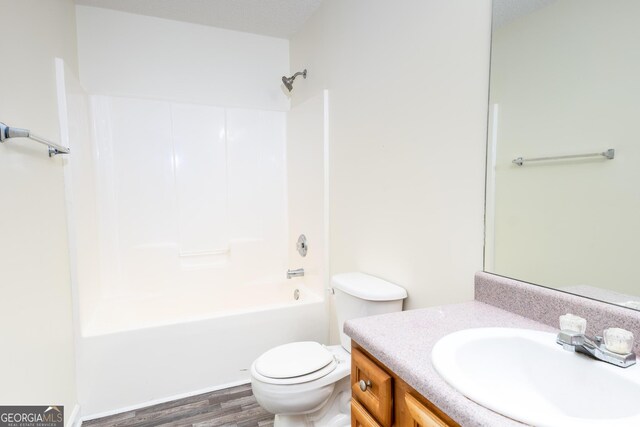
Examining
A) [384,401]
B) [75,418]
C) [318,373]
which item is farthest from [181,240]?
[384,401]

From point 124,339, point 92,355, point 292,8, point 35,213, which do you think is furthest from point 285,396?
point 292,8

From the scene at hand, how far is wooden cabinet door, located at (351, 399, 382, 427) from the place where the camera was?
913 millimetres

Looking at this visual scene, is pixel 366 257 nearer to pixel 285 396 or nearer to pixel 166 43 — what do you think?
pixel 285 396

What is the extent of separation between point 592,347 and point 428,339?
0.34 m

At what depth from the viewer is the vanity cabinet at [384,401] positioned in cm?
70

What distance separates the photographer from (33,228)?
4.58 feet

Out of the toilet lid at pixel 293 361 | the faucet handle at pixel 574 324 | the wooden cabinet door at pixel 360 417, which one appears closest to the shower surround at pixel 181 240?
the toilet lid at pixel 293 361

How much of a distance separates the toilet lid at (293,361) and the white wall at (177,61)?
204cm

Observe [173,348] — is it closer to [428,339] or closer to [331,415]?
[331,415]

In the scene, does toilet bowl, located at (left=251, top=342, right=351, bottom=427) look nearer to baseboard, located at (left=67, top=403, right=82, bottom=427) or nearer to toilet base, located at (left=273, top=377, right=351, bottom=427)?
toilet base, located at (left=273, top=377, right=351, bottom=427)

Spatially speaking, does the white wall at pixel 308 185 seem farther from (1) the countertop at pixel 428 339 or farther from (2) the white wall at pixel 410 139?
(1) the countertop at pixel 428 339

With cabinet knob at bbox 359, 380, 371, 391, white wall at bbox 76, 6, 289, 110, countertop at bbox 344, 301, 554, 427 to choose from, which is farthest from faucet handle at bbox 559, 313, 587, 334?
white wall at bbox 76, 6, 289, 110

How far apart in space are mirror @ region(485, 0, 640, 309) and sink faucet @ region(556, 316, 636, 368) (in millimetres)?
170

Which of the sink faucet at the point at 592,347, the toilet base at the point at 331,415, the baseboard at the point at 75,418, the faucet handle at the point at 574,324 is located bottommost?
the baseboard at the point at 75,418
